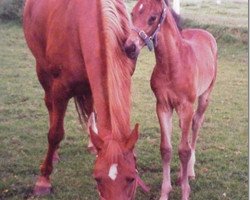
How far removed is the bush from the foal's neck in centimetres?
1144

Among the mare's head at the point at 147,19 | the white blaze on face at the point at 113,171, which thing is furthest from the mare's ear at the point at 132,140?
the mare's head at the point at 147,19

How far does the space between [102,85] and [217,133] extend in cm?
338

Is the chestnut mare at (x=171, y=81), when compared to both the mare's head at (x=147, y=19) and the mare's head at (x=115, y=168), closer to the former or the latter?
the mare's head at (x=147, y=19)

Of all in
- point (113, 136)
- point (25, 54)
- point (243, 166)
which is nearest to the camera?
point (113, 136)

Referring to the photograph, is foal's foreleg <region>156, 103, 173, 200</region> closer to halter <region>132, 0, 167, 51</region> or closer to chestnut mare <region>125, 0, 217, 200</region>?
chestnut mare <region>125, 0, 217, 200</region>

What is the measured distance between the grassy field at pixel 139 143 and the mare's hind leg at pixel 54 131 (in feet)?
0.38

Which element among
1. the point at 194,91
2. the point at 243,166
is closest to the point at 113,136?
the point at 194,91

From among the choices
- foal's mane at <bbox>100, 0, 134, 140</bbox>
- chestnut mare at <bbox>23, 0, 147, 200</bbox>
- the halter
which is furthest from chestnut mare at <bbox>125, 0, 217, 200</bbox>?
chestnut mare at <bbox>23, 0, 147, 200</bbox>

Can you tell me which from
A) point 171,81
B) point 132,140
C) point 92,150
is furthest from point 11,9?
point 132,140

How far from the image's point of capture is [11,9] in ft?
50.0

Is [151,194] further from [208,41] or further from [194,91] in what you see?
[208,41]

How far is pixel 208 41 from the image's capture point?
5359mm

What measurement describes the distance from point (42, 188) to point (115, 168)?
1909mm

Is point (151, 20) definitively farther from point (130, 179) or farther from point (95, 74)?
point (130, 179)
